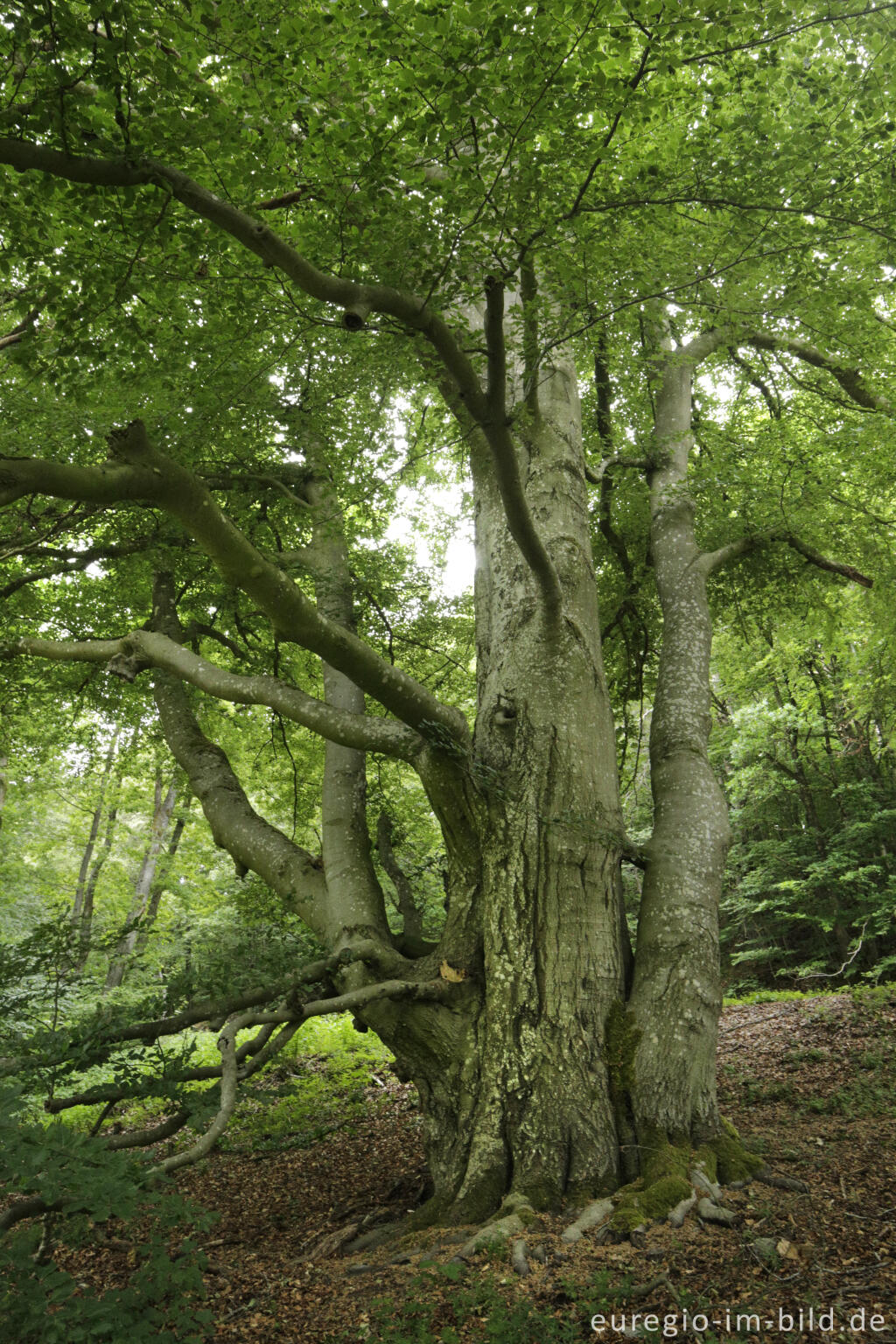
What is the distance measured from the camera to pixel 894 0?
11.7 ft

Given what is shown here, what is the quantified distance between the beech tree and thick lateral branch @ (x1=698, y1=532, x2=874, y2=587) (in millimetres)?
237

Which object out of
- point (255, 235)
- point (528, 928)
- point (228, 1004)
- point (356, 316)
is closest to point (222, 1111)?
point (228, 1004)

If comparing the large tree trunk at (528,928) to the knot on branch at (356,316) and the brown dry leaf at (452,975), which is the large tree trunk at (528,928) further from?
the knot on branch at (356,316)

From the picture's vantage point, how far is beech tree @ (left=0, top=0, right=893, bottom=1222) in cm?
327

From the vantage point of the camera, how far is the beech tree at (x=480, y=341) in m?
3.27

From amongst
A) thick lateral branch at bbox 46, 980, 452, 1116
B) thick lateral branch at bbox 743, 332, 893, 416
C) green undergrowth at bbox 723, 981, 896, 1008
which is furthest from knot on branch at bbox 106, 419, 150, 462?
green undergrowth at bbox 723, 981, 896, 1008

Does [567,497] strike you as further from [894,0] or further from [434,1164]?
[434,1164]

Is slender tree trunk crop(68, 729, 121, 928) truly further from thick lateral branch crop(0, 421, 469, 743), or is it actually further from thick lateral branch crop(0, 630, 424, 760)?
thick lateral branch crop(0, 421, 469, 743)

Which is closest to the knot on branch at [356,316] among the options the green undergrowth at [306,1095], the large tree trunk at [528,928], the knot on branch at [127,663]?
the large tree trunk at [528,928]

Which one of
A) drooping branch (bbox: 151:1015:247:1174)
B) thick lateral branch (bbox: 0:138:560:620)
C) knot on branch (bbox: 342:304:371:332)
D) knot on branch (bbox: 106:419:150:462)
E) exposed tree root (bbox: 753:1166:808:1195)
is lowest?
exposed tree root (bbox: 753:1166:808:1195)

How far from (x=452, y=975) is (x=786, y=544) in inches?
207

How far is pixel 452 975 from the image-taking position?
4281 millimetres

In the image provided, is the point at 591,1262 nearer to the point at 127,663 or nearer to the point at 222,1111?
the point at 222,1111

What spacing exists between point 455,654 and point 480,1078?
5.63m
